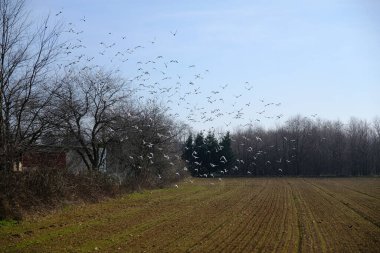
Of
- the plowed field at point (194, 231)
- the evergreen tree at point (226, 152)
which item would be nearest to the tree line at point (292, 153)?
the evergreen tree at point (226, 152)

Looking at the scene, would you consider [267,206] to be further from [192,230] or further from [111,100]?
[111,100]

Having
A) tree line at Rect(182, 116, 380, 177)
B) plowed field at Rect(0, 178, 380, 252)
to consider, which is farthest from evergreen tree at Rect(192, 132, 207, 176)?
plowed field at Rect(0, 178, 380, 252)

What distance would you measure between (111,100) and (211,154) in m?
53.9

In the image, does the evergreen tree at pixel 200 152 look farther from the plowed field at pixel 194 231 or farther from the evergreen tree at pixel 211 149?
the plowed field at pixel 194 231

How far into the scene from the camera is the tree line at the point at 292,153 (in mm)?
89188

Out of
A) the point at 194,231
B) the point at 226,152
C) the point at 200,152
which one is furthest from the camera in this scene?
the point at 226,152

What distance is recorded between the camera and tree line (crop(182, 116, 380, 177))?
89188 mm

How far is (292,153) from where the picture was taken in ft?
320

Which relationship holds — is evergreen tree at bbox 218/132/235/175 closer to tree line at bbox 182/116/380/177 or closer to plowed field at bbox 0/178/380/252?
tree line at bbox 182/116/380/177

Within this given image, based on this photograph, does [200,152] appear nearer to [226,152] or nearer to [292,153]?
[226,152]

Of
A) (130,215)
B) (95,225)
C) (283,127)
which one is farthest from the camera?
(283,127)

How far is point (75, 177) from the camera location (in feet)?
90.1

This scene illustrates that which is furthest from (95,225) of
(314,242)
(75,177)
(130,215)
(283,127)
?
(283,127)

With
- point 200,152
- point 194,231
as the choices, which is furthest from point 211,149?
point 194,231
